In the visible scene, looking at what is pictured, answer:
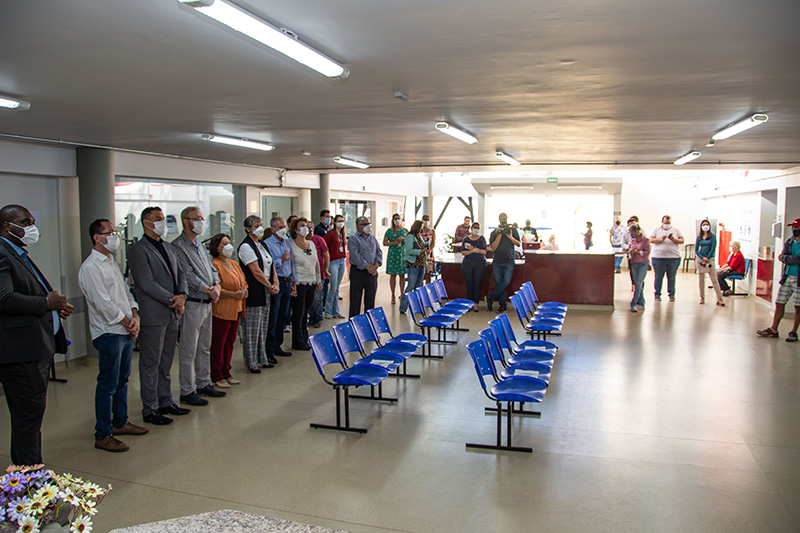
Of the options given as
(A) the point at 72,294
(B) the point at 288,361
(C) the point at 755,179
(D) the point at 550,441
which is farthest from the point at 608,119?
(C) the point at 755,179

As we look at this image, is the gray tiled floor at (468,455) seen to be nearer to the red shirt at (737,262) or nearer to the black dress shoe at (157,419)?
the black dress shoe at (157,419)

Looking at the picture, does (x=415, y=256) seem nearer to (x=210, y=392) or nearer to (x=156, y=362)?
(x=210, y=392)

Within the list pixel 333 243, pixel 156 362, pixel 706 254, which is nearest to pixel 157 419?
pixel 156 362

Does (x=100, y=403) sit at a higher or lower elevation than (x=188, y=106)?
lower

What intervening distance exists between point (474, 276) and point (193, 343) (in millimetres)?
6493

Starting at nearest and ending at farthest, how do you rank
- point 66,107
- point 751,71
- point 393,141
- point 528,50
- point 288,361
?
point 528,50, point 751,71, point 66,107, point 288,361, point 393,141

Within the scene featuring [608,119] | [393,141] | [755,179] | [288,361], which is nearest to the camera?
[608,119]

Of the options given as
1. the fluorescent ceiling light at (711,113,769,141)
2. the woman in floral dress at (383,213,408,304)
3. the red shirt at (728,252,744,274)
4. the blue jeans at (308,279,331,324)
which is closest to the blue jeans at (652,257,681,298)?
the red shirt at (728,252,744,274)

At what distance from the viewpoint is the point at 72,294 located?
769 cm

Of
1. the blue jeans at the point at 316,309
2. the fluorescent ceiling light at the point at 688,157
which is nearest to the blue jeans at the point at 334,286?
the blue jeans at the point at 316,309

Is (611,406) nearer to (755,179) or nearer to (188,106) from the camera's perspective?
(188,106)

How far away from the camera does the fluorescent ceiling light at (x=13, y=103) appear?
473 centimetres

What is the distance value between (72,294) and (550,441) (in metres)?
6.12

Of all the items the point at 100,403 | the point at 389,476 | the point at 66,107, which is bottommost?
the point at 389,476
